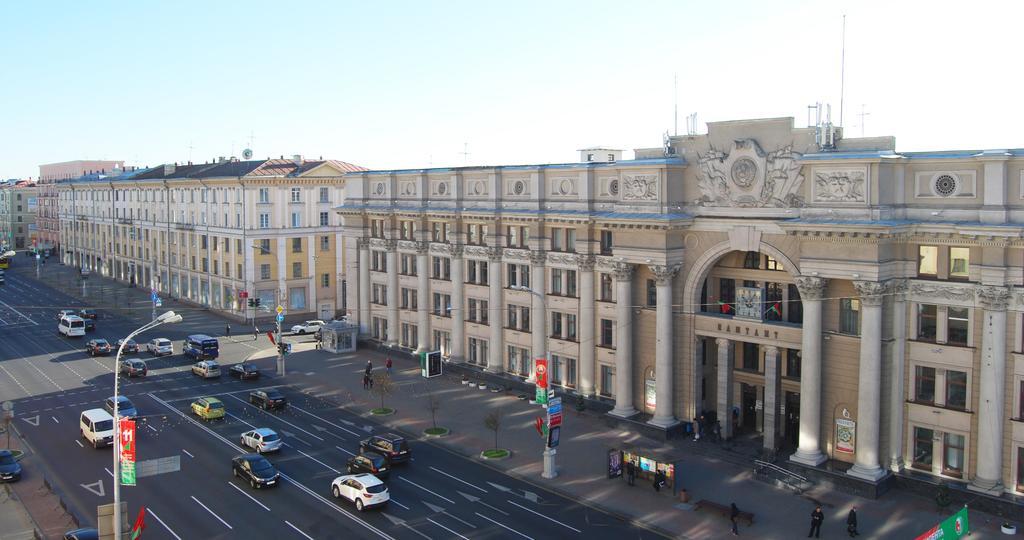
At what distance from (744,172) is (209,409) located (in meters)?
40.5

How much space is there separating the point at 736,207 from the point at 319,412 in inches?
1349

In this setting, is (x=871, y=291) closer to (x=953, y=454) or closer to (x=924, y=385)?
(x=924, y=385)

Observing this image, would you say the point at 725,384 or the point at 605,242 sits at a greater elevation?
the point at 605,242

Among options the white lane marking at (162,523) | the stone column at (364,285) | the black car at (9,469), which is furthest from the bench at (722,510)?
the stone column at (364,285)

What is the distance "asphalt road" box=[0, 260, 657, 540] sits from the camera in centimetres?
4241

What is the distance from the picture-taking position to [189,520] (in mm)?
42906

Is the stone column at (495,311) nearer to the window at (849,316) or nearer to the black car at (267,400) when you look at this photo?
the black car at (267,400)

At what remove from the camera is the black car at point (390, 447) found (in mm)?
51438

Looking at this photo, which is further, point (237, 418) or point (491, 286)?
point (491, 286)

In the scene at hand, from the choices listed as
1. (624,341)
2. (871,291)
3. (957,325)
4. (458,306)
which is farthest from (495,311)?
(957,325)

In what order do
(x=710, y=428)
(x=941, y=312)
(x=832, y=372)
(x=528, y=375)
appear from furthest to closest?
(x=528, y=375) → (x=710, y=428) → (x=832, y=372) → (x=941, y=312)

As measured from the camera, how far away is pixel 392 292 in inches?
3246

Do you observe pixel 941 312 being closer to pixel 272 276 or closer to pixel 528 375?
pixel 528 375

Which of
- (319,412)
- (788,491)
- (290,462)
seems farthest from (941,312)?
(319,412)
